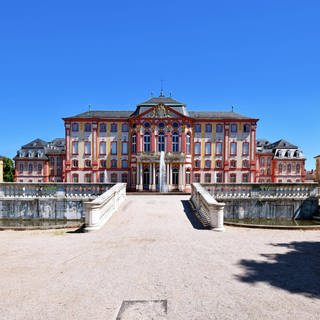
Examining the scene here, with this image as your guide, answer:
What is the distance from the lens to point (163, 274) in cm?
516

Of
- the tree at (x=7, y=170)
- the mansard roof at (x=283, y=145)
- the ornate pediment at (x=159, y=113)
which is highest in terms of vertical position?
the ornate pediment at (x=159, y=113)

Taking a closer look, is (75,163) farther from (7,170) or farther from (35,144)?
(7,170)

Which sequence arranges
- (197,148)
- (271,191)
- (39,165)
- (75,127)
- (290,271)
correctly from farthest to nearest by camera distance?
1. (39,165)
2. (197,148)
3. (75,127)
4. (271,191)
5. (290,271)

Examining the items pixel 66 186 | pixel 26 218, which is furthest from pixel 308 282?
pixel 26 218

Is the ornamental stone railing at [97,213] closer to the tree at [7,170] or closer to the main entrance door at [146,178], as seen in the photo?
the main entrance door at [146,178]

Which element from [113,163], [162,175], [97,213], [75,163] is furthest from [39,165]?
[97,213]

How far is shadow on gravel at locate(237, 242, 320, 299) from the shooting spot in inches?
184

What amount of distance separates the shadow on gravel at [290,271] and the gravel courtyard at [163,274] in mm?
22

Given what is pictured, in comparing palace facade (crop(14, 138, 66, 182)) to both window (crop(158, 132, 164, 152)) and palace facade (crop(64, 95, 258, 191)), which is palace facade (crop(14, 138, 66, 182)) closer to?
palace facade (crop(64, 95, 258, 191))

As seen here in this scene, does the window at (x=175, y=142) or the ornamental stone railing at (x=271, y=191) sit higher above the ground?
the window at (x=175, y=142)

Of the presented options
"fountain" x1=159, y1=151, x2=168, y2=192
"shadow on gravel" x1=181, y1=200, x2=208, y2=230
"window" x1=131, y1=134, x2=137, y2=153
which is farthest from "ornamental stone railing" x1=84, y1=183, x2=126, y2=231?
"window" x1=131, y1=134, x2=137, y2=153

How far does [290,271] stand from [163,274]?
2973 millimetres

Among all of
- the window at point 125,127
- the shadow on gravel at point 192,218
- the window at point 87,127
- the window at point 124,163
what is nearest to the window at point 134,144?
the window at point 125,127

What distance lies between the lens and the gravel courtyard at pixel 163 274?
12.8ft
